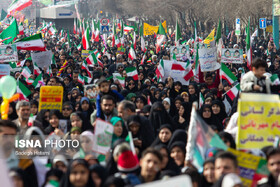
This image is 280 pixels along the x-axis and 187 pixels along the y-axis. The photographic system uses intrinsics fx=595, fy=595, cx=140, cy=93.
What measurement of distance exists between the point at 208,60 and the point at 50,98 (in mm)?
5147

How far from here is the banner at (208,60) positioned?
13203 millimetres

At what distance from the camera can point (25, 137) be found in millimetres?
6117

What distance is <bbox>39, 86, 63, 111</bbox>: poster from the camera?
29.7ft

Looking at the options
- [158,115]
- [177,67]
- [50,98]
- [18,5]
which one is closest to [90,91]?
[50,98]

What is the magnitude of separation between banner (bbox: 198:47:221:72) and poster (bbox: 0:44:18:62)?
14.2 feet

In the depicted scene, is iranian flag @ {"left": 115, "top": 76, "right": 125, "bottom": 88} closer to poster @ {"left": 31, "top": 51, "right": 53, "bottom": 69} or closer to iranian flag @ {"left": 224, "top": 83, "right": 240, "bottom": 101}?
iranian flag @ {"left": 224, "top": 83, "right": 240, "bottom": 101}

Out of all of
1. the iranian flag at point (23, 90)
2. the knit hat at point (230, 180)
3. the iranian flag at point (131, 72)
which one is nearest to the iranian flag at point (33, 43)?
the iranian flag at point (131, 72)

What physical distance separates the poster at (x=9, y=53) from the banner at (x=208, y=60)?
4334 mm

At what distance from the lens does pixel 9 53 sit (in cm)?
1404

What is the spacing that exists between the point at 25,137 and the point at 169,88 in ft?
18.5

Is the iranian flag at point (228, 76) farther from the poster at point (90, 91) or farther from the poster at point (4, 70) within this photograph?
the poster at point (4, 70)

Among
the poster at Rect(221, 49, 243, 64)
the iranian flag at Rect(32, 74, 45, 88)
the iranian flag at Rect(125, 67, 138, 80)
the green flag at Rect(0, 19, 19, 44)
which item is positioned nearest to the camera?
the iranian flag at Rect(32, 74, 45, 88)

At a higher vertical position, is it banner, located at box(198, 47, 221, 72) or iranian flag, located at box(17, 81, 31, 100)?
banner, located at box(198, 47, 221, 72)

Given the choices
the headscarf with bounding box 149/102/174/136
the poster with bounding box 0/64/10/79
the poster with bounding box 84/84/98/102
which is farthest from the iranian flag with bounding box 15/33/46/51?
the headscarf with bounding box 149/102/174/136
